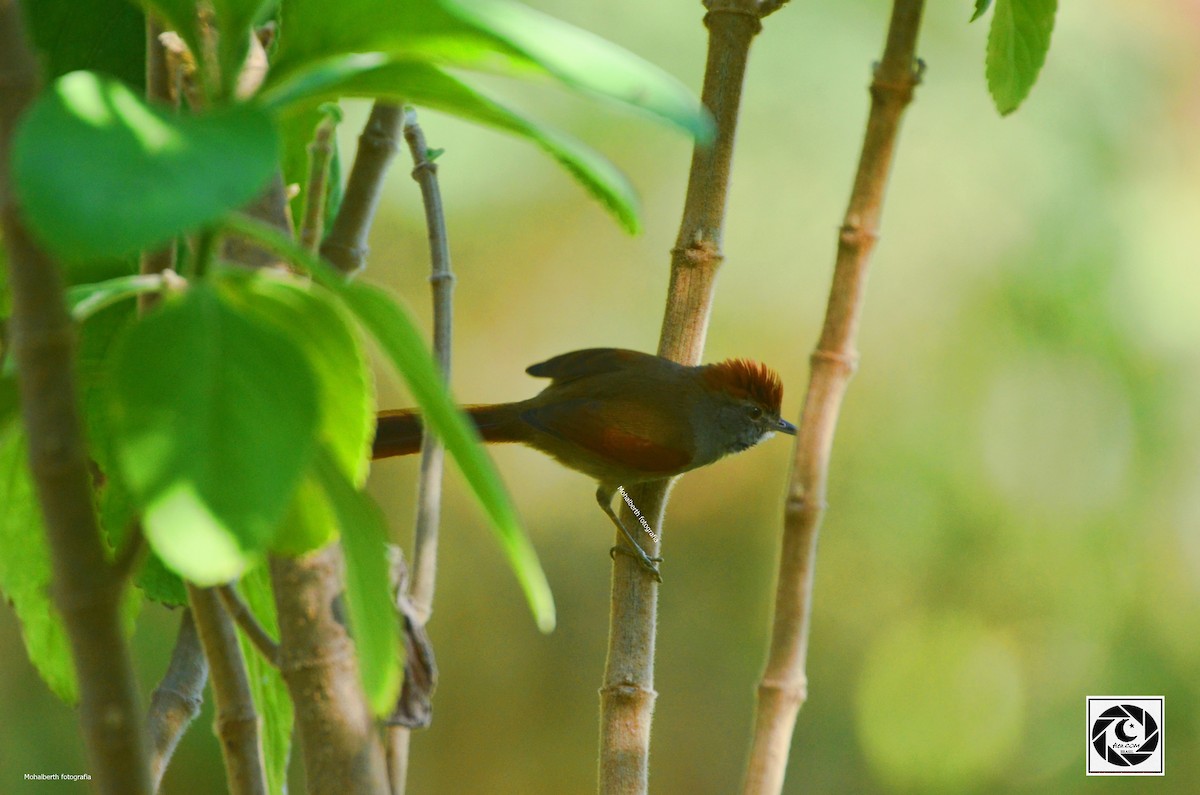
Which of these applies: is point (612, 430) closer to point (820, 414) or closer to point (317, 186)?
point (820, 414)

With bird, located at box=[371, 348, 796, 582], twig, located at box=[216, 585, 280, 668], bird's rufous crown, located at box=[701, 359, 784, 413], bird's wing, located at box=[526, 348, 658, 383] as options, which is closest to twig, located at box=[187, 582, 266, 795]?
twig, located at box=[216, 585, 280, 668]

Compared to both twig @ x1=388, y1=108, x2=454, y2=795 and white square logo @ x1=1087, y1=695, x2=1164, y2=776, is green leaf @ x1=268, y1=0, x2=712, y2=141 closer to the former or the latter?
twig @ x1=388, y1=108, x2=454, y2=795

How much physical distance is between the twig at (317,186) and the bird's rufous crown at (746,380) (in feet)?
4.57

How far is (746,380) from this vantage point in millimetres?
2303

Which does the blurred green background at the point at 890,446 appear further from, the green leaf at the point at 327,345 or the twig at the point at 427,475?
the green leaf at the point at 327,345

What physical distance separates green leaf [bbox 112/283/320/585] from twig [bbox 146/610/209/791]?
0.55 m

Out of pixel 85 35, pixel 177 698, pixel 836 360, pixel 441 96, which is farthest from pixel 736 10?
pixel 177 698

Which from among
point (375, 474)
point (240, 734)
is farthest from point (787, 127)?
point (240, 734)

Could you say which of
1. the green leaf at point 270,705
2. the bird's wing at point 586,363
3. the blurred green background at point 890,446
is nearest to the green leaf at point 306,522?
the green leaf at point 270,705

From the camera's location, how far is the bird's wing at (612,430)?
6.91ft

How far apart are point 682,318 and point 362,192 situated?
1.65ft

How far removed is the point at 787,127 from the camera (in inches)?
139

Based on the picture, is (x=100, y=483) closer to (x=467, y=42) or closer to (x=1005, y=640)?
(x=467, y=42)

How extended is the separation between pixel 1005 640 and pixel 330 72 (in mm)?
3344
